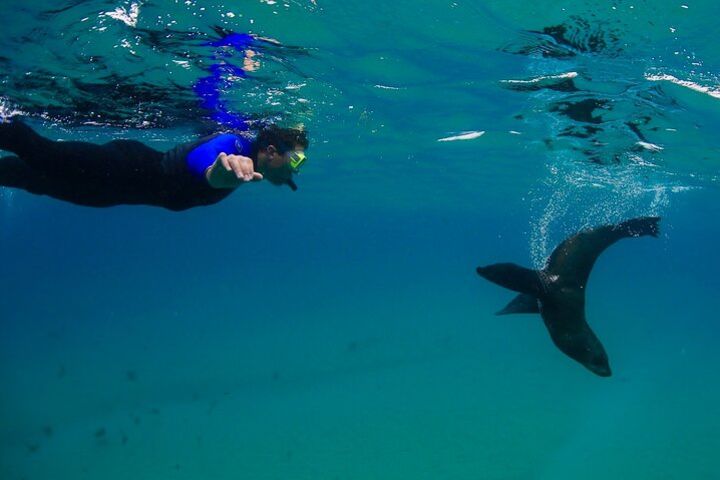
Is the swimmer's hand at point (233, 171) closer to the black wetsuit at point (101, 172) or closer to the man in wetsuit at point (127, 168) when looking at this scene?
the man in wetsuit at point (127, 168)

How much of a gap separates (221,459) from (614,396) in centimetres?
2486

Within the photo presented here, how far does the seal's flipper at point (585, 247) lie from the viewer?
246 inches

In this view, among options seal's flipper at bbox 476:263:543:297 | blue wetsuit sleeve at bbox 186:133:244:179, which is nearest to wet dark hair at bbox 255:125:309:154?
blue wetsuit sleeve at bbox 186:133:244:179

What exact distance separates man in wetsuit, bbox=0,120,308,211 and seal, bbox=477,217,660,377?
3158mm

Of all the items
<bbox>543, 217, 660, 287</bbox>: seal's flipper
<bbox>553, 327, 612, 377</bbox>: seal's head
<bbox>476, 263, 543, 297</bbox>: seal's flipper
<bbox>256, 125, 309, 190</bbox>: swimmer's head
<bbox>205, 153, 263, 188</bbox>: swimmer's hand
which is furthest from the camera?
<bbox>256, 125, 309, 190</bbox>: swimmer's head

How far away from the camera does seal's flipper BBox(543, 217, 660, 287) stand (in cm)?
625

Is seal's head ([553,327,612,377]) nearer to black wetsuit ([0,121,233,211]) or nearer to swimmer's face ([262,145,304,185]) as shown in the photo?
swimmer's face ([262,145,304,185])

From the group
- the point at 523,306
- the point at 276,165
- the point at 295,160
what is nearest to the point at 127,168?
the point at 276,165

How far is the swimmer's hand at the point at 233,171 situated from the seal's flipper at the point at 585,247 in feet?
12.6

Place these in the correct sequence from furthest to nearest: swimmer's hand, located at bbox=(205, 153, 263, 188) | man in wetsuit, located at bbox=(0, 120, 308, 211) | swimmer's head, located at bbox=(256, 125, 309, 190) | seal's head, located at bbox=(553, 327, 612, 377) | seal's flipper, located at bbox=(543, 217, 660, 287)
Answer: swimmer's head, located at bbox=(256, 125, 309, 190)
seal's flipper, located at bbox=(543, 217, 660, 287)
seal's head, located at bbox=(553, 327, 612, 377)
man in wetsuit, located at bbox=(0, 120, 308, 211)
swimmer's hand, located at bbox=(205, 153, 263, 188)

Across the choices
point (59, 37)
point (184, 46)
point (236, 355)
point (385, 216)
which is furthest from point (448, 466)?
point (385, 216)

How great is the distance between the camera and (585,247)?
6.39 m

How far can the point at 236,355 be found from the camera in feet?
130

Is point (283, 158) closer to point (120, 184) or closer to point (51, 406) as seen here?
point (120, 184)
